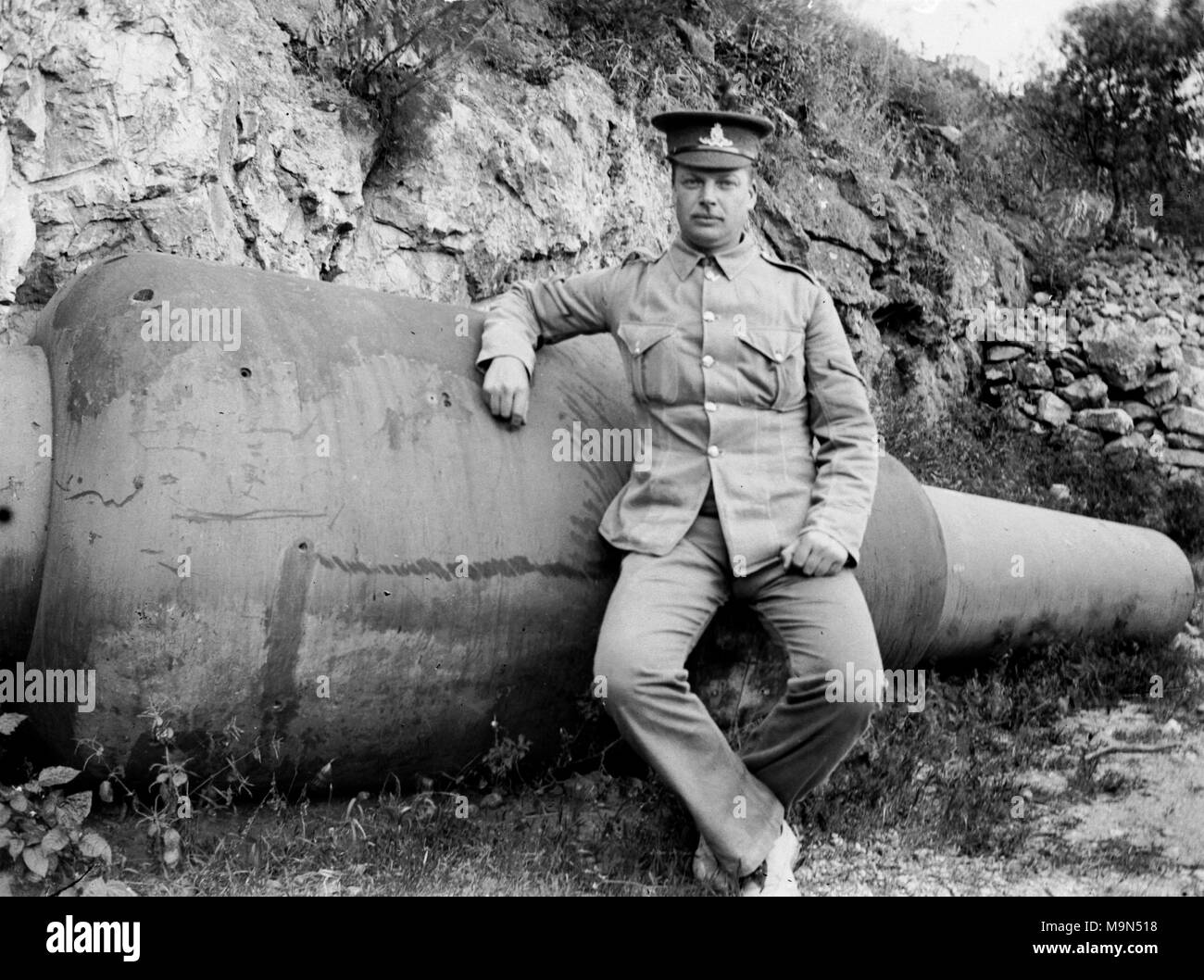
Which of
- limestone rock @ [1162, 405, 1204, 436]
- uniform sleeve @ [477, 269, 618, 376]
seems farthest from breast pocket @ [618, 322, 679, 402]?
limestone rock @ [1162, 405, 1204, 436]

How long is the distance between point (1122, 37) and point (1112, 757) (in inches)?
261

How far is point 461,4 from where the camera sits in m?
6.15

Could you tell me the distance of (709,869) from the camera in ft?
10.6

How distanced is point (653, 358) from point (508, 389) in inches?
16.0

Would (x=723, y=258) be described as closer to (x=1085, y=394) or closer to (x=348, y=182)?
(x=348, y=182)

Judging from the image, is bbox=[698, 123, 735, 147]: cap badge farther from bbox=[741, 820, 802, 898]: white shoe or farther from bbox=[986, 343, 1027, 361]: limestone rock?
bbox=[986, 343, 1027, 361]: limestone rock

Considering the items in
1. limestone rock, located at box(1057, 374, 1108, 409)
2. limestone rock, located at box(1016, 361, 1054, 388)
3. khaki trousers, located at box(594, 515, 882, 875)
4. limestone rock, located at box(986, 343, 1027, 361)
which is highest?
limestone rock, located at box(986, 343, 1027, 361)

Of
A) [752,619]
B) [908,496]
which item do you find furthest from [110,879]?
[908,496]

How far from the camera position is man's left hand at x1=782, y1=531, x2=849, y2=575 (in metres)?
3.25

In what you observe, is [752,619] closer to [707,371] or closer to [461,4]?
[707,371]

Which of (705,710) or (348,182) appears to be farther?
(348,182)

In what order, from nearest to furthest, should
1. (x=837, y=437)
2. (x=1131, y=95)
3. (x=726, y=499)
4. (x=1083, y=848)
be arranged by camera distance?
(x=726, y=499), (x=837, y=437), (x=1083, y=848), (x=1131, y=95)

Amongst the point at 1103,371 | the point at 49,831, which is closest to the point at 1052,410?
the point at 1103,371

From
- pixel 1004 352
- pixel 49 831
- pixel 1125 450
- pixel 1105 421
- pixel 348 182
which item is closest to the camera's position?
pixel 49 831
